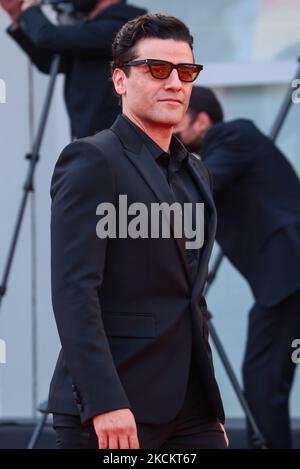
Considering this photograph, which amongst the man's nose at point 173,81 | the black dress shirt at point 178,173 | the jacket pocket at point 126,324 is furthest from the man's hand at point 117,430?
the man's nose at point 173,81

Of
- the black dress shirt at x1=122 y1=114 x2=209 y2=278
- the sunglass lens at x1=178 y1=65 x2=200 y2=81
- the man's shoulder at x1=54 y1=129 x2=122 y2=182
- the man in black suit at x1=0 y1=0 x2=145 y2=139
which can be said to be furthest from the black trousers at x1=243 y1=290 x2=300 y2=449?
the man's shoulder at x1=54 y1=129 x2=122 y2=182

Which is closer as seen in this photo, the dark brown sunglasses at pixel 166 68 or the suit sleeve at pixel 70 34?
the dark brown sunglasses at pixel 166 68

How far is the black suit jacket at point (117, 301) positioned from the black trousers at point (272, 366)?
1803 mm

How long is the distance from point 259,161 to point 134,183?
75.2 inches

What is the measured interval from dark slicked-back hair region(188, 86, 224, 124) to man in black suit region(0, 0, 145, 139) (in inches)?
14.0

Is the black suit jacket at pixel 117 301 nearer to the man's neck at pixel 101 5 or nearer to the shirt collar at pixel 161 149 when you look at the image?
the shirt collar at pixel 161 149

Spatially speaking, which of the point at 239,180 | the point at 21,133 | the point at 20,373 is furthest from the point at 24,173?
the point at 239,180

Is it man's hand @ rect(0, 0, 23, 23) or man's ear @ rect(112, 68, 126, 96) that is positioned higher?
man's hand @ rect(0, 0, 23, 23)

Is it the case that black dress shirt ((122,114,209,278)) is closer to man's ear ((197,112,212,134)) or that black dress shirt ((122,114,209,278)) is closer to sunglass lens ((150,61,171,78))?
sunglass lens ((150,61,171,78))

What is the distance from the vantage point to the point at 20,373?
5727 mm

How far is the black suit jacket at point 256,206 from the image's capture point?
4.36 m

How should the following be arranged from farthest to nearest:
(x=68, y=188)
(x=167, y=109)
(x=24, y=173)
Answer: (x=24, y=173) < (x=167, y=109) < (x=68, y=188)

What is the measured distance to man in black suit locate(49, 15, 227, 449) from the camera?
2457 mm
